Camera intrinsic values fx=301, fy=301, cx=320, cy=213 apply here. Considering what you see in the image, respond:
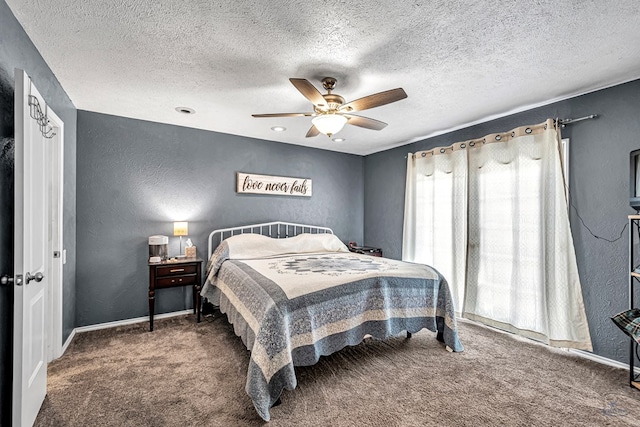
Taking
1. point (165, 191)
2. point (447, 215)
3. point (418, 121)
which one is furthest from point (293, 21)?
point (447, 215)

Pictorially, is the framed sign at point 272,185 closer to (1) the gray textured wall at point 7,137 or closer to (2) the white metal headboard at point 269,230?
(2) the white metal headboard at point 269,230

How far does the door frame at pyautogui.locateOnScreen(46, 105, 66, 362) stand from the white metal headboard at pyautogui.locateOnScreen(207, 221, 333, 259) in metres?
1.67

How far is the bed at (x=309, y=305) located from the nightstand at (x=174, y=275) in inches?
6.9

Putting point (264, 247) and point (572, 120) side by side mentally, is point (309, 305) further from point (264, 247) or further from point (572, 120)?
point (572, 120)

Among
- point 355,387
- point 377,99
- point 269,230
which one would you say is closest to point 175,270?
point 269,230

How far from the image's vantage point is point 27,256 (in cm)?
168

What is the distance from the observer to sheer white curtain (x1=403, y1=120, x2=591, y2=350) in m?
2.99

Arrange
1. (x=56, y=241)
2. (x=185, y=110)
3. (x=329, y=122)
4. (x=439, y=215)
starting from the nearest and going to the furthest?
(x=329, y=122) → (x=56, y=241) → (x=185, y=110) → (x=439, y=215)

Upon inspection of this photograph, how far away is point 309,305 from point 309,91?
5.40 feet

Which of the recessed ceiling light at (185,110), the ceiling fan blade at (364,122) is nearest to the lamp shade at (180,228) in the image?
the recessed ceiling light at (185,110)

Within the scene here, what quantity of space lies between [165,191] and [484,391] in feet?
13.2

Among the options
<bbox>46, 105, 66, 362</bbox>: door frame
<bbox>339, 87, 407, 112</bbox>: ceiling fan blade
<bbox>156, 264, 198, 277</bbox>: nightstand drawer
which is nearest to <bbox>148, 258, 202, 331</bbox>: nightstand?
<bbox>156, 264, 198, 277</bbox>: nightstand drawer

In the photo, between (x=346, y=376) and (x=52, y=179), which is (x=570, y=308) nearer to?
(x=346, y=376)

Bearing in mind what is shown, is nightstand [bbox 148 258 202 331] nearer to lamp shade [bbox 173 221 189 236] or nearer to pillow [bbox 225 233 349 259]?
lamp shade [bbox 173 221 189 236]
